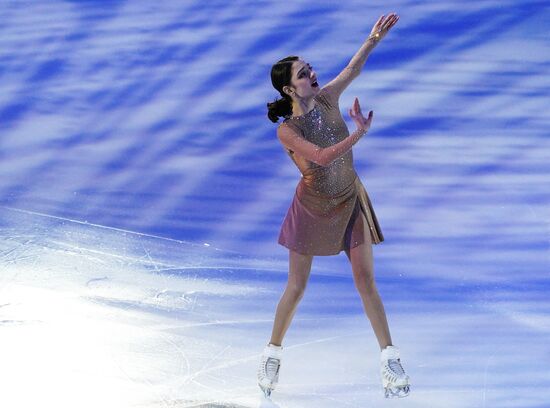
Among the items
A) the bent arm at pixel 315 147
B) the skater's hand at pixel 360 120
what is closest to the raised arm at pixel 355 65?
the bent arm at pixel 315 147

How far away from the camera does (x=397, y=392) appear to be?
5.56 metres

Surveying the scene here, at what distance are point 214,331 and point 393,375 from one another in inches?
47.0

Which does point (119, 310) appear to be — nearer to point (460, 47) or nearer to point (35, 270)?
point (35, 270)

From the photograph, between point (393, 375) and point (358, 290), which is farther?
point (358, 290)

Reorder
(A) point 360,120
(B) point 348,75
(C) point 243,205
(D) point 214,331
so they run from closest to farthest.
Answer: (A) point 360,120 → (B) point 348,75 → (D) point 214,331 → (C) point 243,205

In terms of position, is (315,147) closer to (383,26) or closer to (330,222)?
(330,222)

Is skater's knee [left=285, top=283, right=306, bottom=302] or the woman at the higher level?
the woman

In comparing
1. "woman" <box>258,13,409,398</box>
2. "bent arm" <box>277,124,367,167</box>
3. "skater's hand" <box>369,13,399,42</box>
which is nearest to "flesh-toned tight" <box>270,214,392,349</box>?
"woman" <box>258,13,409,398</box>

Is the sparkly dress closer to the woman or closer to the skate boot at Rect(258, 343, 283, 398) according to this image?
the woman

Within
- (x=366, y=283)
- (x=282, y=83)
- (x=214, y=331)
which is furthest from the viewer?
(x=214, y=331)

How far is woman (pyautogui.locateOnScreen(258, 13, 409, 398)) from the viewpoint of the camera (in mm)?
5648

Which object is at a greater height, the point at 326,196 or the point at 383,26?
the point at 383,26

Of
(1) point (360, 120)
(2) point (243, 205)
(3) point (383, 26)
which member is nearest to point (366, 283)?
(1) point (360, 120)

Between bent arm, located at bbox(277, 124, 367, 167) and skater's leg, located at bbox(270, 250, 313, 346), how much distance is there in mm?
513
